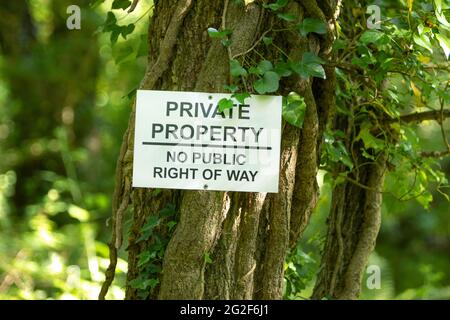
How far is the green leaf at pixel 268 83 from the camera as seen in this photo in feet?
4.77

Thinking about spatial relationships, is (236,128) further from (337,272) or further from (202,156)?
(337,272)

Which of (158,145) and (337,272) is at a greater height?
(158,145)

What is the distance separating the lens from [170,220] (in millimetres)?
1572

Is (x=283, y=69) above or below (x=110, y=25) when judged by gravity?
below

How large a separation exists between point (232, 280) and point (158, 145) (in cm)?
35

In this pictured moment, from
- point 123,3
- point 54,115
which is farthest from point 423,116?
point 54,115

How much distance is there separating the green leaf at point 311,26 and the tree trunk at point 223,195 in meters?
0.03

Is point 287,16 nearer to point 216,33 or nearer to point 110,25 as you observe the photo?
point 216,33

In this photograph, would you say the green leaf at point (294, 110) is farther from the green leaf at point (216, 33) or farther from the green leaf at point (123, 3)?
the green leaf at point (123, 3)

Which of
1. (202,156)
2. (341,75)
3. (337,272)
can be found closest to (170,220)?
(202,156)

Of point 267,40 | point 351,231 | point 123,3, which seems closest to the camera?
point 267,40

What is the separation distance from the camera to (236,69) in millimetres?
1458

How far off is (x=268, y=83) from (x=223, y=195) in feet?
0.89
